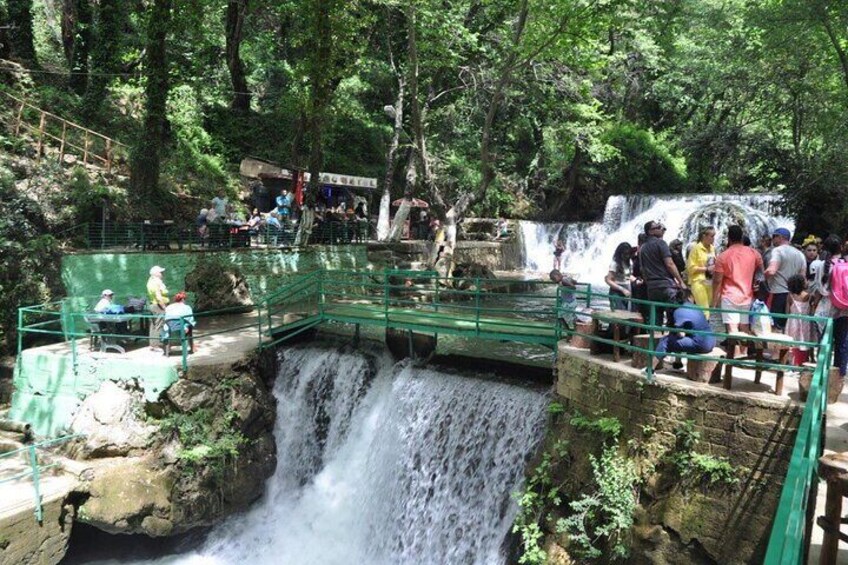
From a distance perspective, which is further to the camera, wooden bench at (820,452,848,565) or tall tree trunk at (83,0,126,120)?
tall tree trunk at (83,0,126,120)

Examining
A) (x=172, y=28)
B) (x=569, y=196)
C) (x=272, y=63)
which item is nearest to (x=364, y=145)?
(x=272, y=63)

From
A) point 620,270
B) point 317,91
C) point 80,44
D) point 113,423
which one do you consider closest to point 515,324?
point 620,270

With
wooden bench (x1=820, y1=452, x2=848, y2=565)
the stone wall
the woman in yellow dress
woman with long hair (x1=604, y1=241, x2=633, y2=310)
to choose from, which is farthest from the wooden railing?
wooden bench (x1=820, y1=452, x2=848, y2=565)

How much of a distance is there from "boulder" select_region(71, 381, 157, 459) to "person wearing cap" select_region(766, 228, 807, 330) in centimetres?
1003

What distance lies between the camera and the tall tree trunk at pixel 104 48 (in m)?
22.8

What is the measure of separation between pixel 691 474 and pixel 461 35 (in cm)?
1498

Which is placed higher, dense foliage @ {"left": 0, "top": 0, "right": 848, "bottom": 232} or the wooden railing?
dense foliage @ {"left": 0, "top": 0, "right": 848, "bottom": 232}

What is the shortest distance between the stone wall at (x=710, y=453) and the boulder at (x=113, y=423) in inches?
312

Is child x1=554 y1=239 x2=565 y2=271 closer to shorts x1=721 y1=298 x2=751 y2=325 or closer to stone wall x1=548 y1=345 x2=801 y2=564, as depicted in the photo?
shorts x1=721 y1=298 x2=751 y2=325

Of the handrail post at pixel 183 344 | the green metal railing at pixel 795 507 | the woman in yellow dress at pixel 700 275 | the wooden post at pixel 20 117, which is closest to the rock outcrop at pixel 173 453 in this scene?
the handrail post at pixel 183 344

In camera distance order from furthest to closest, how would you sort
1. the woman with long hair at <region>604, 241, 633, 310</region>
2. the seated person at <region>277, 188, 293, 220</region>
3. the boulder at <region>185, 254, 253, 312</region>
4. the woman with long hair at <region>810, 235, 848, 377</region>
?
the seated person at <region>277, 188, 293, 220</region>, the boulder at <region>185, 254, 253, 312</region>, the woman with long hair at <region>604, 241, 633, 310</region>, the woman with long hair at <region>810, 235, 848, 377</region>

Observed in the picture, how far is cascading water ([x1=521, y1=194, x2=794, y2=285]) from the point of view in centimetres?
2070

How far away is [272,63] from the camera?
2867 cm

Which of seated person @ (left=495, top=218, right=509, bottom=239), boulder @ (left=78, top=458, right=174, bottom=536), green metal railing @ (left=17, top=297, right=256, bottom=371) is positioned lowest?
boulder @ (left=78, top=458, right=174, bottom=536)
